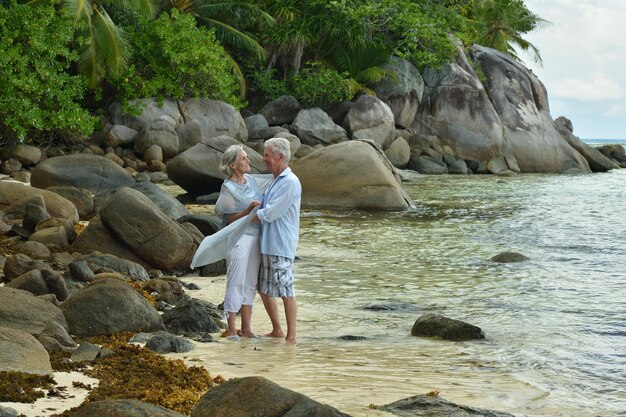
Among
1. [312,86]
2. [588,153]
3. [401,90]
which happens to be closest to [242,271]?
[312,86]

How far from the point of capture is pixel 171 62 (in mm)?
25797

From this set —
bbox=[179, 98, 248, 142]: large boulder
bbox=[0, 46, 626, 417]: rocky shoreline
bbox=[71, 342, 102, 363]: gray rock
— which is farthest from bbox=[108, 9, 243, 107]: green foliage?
bbox=[71, 342, 102, 363]: gray rock

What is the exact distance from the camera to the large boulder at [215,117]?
25797 mm

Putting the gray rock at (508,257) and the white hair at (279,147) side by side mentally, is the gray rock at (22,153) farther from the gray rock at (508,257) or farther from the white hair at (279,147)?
the white hair at (279,147)

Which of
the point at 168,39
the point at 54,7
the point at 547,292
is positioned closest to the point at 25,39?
the point at 54,7

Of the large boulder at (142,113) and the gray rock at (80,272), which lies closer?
the gray rock at (80,272)

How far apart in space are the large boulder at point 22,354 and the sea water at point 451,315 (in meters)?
1.17

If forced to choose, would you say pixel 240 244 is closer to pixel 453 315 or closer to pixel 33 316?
pixel 33 316

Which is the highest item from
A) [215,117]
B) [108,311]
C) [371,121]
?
[371,121]

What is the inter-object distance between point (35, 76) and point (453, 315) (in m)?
14.7

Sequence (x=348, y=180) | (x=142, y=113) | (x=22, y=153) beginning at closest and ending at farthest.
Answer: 1. (x=348, y=180)
2. (x=22, y=153)
3. (x=142, y=113)

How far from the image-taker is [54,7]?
22016 mm

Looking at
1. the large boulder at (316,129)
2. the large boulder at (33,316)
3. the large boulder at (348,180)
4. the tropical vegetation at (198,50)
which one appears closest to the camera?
the large boulder at (33,316)

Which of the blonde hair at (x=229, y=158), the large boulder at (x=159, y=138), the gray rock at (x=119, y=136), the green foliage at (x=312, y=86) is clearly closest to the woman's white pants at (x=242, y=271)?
the blonde hair at (x=229, y=158)
